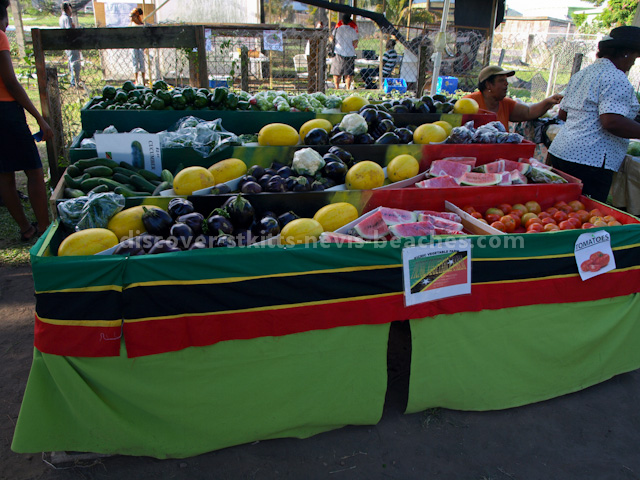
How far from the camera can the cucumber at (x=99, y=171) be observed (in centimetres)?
277

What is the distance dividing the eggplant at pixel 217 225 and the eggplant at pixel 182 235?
0.37 ft

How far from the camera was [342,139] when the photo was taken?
129 inches

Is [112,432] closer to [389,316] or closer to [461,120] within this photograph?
[389,316]

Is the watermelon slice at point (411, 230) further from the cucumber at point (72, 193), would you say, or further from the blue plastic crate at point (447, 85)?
the blue plastic crate at point (447, 85)

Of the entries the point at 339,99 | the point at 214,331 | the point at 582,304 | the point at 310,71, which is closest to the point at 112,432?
the point at 214,331

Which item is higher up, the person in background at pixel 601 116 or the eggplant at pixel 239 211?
the person in background at pixel 601 116

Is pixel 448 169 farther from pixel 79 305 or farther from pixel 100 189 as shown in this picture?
pixel 79 305

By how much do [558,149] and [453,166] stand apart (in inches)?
58.4

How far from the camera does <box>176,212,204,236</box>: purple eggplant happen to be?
7.47ft

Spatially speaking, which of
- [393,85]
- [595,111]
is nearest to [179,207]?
[595,111]

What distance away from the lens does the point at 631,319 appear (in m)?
2.71

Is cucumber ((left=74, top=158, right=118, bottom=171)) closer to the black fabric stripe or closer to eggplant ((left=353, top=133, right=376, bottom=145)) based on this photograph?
the black fabric stripe

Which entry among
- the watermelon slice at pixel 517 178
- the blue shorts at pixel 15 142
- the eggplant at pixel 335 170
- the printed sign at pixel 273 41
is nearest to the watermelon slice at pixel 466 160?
the watermelon slice at pixel 517 178

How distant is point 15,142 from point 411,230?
386cm
